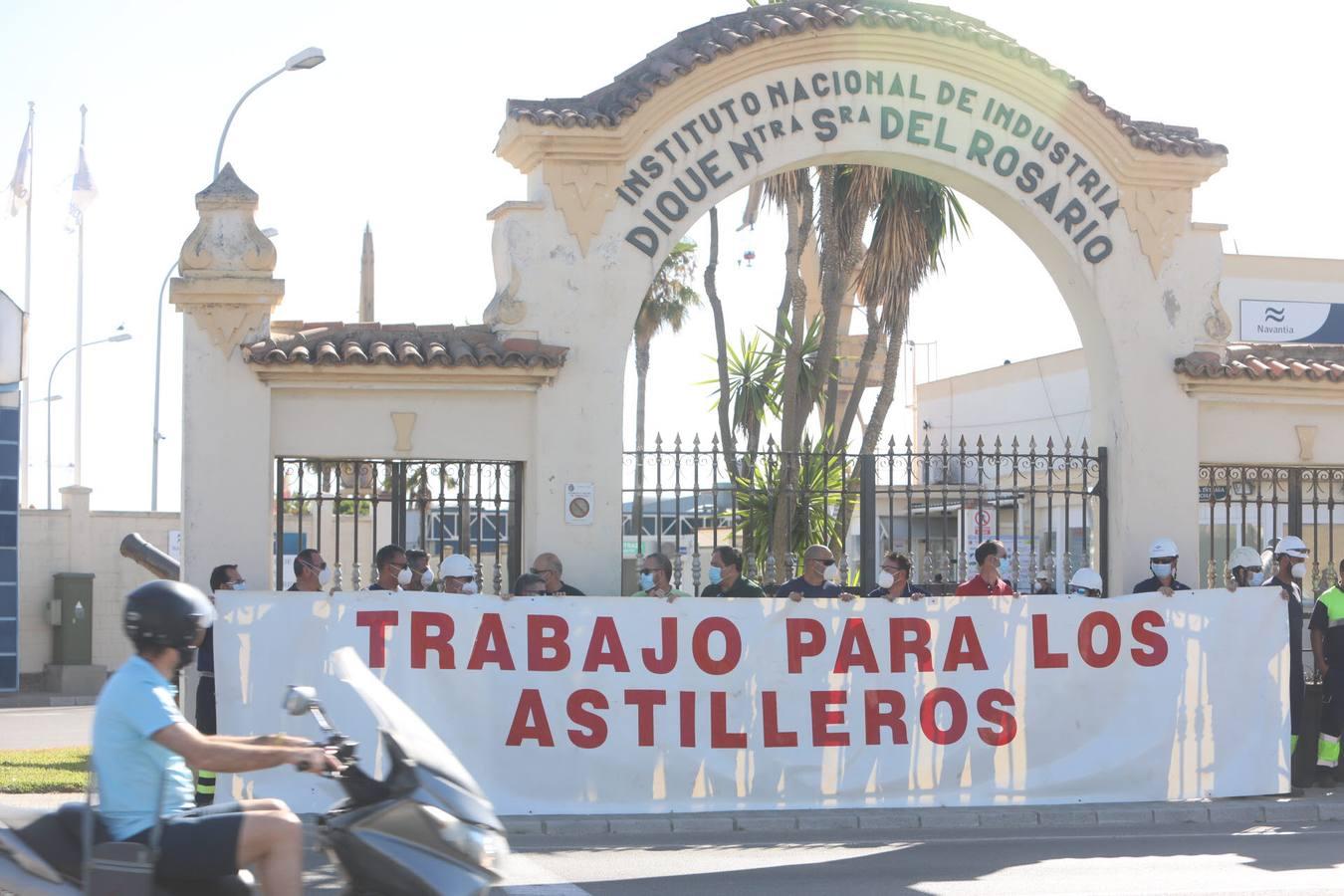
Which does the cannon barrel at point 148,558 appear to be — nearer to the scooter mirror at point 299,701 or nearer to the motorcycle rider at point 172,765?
the motorcycle rider at point 172,765

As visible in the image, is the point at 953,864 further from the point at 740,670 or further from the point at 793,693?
the point at 740,670

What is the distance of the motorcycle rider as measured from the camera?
5418 mm

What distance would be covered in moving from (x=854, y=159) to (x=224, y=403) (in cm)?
589

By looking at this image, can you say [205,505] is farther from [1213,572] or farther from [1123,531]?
[1213,572]

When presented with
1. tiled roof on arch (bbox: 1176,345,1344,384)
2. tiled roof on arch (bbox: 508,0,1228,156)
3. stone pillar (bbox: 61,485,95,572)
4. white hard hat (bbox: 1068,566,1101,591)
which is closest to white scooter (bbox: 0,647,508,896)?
tiled roof on arch (bbox: 508,0,1228,156)

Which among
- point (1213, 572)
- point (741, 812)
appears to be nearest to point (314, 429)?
point (741, 812)

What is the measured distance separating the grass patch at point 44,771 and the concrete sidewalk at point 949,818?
10.8ft

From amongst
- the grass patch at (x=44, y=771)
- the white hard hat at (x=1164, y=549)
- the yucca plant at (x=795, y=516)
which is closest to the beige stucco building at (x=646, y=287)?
the white hard hat at (x=1164, y=549)

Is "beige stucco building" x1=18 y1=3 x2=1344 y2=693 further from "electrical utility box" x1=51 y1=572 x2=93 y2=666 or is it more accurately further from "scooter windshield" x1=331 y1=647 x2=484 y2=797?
"electrical utility box" x1=51 y1=572 x2=93 y2=666

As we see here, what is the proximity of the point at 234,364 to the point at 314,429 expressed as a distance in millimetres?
819

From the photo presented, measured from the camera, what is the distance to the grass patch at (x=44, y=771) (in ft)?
41.0

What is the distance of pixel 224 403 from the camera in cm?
1344

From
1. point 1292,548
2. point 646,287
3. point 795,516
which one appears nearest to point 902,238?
point 795,516

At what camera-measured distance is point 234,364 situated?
13469 millimetres
